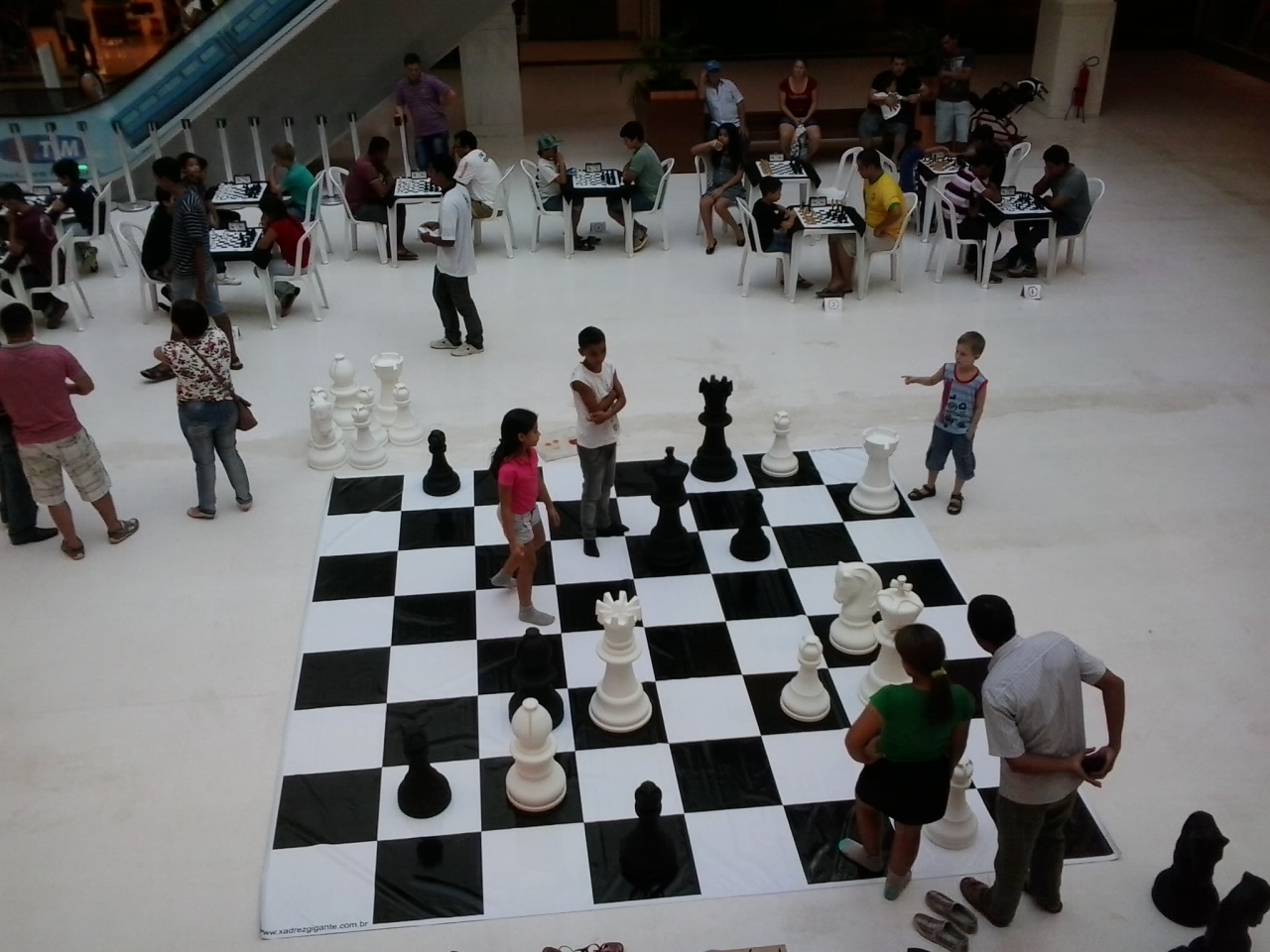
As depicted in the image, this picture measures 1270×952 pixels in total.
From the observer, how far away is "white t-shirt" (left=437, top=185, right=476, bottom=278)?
23.9ft

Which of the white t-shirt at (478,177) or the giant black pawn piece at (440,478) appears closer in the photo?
the giant black pawn piece at (440,478)

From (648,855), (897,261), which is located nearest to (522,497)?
(648,855)

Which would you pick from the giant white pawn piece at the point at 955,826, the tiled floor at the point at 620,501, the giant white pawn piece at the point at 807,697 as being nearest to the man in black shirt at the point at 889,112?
the tiled floor at the point at 620,501

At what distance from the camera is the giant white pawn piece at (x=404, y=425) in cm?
658

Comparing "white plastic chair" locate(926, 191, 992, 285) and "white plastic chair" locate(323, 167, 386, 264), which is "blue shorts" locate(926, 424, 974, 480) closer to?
"white plastic chair" locate(926, 191, 992, 285)

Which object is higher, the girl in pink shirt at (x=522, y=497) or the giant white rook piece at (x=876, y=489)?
the girl in pink shirt at (x=522, y=497)

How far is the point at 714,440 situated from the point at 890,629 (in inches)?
73.7

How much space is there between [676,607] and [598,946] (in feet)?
6.00

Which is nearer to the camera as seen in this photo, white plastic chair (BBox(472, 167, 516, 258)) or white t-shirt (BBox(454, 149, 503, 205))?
white t-shirt (BBox(454, 149, 503, 205))

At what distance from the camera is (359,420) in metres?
6.30

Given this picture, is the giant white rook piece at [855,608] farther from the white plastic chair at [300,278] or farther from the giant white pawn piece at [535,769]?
the white plastic chair at [300,278]

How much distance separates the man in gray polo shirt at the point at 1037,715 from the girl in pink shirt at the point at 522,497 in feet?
6.53

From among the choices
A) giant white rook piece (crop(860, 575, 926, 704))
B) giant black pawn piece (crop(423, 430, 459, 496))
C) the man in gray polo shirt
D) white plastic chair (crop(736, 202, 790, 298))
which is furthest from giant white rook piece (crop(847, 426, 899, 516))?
white plastic chair (crop(736, 202, 790, 298))

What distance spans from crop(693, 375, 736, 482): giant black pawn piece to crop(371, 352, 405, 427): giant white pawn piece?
5.79 ft
